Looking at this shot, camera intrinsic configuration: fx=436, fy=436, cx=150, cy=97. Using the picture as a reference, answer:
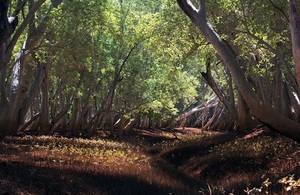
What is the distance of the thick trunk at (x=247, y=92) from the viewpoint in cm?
1120

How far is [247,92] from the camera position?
11656mm

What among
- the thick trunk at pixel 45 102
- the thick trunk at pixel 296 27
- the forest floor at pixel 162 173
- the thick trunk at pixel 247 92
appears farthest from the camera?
the thick trunk at pixel 45 102

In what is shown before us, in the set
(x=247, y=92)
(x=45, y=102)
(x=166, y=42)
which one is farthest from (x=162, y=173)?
(x=45, y=102)

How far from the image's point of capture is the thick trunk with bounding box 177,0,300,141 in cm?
1120

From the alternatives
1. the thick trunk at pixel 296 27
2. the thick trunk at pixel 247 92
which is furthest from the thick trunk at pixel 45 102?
the thick trunk at pixel 296 27

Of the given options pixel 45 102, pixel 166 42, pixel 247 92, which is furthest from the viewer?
pixel 45 102

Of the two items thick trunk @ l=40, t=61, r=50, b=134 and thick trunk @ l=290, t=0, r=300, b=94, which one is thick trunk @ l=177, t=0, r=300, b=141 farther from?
thick trunk @ l=40, t=61, r=50, b=134

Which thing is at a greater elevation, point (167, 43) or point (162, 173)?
point (167, 43)

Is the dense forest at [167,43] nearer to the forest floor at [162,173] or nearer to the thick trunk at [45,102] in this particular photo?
the thick trunk at [45,102]

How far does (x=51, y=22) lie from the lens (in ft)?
52.4

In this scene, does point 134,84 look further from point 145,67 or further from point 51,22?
point 51,22

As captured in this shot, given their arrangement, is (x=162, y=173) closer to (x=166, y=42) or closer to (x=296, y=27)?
(x=296, y=27)

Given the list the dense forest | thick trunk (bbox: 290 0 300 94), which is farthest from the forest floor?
thick trunk (bbox: 290 0 300 94)

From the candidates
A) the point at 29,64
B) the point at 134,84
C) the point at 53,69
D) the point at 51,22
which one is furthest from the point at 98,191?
the point at 134,84
